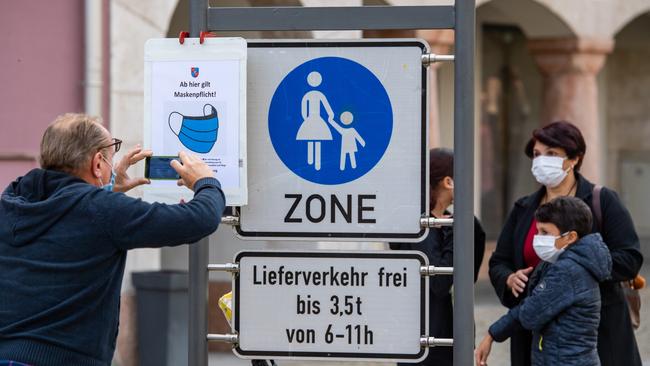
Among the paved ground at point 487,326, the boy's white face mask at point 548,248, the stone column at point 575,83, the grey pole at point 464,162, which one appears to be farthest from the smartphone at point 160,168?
the stone column at point 575,83

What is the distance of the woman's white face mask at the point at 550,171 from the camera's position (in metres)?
5.70

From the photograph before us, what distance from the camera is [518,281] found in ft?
18.2

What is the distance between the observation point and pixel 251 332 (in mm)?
4203

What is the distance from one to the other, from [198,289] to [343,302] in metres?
0.45

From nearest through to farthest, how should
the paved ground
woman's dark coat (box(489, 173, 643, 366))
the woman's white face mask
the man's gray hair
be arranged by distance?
the man's gray hair < woman's dark coat (box(489, 173, 643, 366)) < the woman's white face mask < the paved ground

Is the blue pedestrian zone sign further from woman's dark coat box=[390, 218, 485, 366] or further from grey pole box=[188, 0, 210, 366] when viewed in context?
woman's dark coat box=[390, 218, 485, 366]

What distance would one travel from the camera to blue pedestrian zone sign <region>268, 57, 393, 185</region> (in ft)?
13.6

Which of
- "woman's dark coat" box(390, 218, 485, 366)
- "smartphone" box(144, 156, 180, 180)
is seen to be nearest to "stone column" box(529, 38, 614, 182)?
"woman's dark coat" box(390, 218, 485, 366)

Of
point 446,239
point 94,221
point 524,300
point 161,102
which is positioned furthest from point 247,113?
point 524,300

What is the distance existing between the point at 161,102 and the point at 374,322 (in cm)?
93

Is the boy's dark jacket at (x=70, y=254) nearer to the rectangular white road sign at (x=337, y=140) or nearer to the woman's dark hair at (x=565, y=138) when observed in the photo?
the rectangular white road sign at (x=337, y=140)

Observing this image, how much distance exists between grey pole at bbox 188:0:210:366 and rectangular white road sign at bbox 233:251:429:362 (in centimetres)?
12

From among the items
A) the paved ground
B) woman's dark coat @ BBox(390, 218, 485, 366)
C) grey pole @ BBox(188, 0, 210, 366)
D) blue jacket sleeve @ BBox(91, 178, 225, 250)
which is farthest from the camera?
the paved ground

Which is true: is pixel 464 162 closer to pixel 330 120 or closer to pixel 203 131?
pixel 330 120
